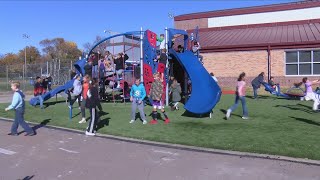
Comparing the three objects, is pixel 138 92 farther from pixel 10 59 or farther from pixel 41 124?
pixel 10 59

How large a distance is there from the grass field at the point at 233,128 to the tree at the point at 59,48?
8165 cm

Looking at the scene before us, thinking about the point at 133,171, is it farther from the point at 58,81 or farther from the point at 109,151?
the point at 58,81

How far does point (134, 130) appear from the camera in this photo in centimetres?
1130

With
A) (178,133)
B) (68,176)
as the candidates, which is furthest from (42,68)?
(68,176)

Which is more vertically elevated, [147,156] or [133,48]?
[133,48]

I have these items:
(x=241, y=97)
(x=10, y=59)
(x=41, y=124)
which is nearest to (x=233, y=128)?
(x=241, y=97)

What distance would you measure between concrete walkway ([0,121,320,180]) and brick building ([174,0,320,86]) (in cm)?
2099

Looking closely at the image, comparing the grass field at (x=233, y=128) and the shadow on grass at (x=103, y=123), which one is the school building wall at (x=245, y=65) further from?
the shadow on grass at (x=103, y=123)

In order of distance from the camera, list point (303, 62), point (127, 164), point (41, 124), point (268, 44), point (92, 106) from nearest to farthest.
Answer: point (127, 164) → point (92, 106) → point (41, 124) → point (303, 62) → point (268, 44)

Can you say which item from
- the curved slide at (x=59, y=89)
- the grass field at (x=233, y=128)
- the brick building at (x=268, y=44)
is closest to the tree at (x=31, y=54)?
the brick building at (x=268, y=44)

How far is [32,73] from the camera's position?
3725 cm

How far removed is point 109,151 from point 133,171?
5.95ft

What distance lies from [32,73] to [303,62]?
24.0 meters

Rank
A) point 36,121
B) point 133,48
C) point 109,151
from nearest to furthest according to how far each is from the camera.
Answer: point 109,151, point 36,121, point 133,48
